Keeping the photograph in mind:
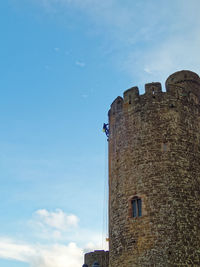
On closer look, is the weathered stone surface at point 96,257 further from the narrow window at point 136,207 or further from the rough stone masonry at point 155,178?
the narrow window at point 136,207

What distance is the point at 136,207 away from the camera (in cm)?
1453

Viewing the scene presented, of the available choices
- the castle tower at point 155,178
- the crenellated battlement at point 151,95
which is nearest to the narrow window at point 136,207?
the castle tower at point 155,178

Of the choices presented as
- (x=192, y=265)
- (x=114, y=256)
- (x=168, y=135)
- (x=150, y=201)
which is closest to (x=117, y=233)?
(x=114, y=256)

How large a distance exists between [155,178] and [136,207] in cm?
133

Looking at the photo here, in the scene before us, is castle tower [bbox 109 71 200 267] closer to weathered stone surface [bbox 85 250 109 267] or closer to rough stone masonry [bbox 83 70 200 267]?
rough stone masonry [bbox 83 70 200 267]

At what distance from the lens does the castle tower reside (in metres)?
13.5

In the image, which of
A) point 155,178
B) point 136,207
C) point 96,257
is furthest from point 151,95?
point 96,257

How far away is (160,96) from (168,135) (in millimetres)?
1948

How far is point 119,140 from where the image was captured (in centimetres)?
1650

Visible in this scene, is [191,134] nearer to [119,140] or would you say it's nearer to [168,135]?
[168,135]

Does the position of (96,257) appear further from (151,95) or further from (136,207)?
(151,95)

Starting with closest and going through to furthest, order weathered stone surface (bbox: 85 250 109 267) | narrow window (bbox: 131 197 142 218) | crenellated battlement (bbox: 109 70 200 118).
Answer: narrow window (bbox: 131 197 142 218), crenellated battlement (bbox: 109 70 200 118), weathered stone surface (bbox: 85 250 109 267)

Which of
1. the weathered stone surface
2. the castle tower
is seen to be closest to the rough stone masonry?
the castle tower

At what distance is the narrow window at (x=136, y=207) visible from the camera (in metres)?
14.4
